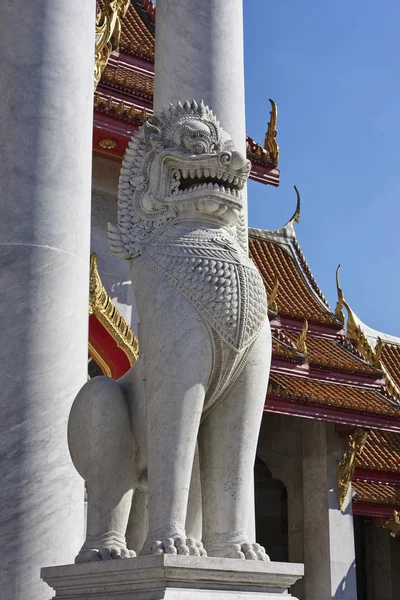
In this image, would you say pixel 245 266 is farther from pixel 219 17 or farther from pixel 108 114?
pixel 108 114

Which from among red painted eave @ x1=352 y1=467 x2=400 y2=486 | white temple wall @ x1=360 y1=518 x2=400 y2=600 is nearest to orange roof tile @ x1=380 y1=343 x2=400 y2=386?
white temple wall @ x1=360 y1=518 x2=400 y2=600

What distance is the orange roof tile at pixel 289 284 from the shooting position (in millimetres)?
20391

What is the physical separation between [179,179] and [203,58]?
3531 mm

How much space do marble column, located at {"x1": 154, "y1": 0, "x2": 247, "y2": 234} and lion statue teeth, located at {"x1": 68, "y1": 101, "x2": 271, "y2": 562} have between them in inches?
119

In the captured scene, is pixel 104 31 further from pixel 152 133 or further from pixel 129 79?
pixel 152 133

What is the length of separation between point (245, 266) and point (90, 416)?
1218mm

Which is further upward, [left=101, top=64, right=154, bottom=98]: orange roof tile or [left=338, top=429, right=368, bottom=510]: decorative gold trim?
[left=101, top=64, right=154, bottom=98]: orange roof tile

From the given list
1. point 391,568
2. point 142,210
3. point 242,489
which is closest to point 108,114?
point 142,210

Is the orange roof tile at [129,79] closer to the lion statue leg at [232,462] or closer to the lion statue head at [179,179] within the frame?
the lion statue head at [179,179]

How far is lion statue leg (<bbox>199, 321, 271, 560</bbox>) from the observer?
18.9 ft

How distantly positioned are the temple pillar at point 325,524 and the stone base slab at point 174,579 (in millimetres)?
12442

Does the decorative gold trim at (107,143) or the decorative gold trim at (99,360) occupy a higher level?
the decorative gold trim at (107,143)

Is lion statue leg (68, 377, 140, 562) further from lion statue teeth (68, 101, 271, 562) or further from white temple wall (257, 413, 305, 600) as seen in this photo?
white temple wall (257, 413, 305, 600)

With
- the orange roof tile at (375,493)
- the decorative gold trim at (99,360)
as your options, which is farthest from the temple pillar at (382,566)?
the decorative gold trim at (99,360)
